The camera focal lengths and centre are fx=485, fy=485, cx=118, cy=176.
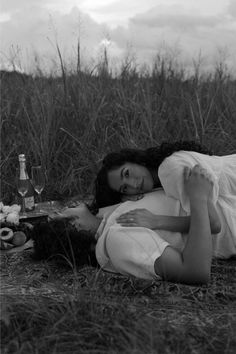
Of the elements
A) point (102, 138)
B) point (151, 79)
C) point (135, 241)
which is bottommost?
point (135, 241)

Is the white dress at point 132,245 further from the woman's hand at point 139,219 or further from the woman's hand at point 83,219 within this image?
the woman's hand at point 83,219

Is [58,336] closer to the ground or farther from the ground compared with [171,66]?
closer to the ground

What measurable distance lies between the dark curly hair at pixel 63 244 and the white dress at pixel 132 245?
0.11 metres

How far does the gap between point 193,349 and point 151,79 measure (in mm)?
4255

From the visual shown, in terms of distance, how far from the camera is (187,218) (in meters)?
2.57

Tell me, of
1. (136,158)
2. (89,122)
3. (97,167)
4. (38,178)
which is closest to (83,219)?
(136,158)

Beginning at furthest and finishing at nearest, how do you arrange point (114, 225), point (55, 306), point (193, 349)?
point (114, 225) < point (55, 306) < point (193, 349)

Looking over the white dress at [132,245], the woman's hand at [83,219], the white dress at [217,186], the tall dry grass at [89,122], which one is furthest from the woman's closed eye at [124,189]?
the tall dry grass at [89,122]

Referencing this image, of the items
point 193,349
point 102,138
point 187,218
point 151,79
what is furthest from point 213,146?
point 193,349

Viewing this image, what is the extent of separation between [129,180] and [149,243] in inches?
20.2

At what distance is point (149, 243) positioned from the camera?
7.70ft

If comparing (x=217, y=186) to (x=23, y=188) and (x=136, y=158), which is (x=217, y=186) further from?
(x=23, y=188)

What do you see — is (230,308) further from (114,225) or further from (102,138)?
(102,138)

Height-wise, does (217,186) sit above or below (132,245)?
above
